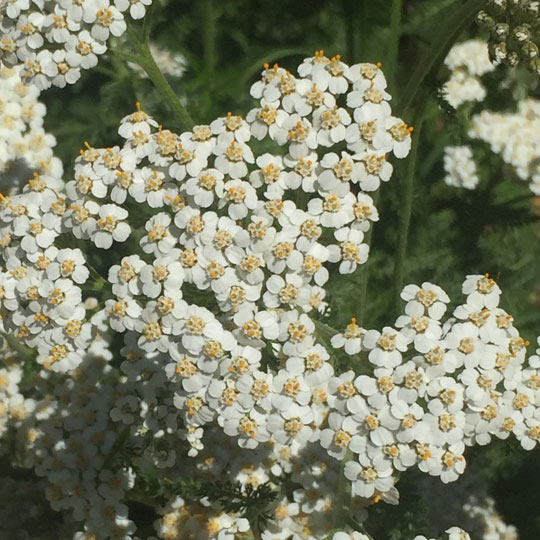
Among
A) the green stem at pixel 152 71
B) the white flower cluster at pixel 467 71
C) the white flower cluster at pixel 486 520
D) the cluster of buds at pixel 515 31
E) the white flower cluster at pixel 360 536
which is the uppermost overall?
the white flower cluster at pixel 467 71

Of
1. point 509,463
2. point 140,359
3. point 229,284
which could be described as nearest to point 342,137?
point 229,284

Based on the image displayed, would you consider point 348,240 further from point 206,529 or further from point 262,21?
point 262,21

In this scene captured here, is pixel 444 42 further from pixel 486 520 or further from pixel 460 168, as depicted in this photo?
pixel 486 520

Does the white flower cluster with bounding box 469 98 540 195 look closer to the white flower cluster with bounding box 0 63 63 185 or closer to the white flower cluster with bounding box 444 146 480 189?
the white flower cluster with bounding box 444 146 480 189

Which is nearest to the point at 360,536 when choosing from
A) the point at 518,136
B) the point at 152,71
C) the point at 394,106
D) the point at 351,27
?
the point at 152,71

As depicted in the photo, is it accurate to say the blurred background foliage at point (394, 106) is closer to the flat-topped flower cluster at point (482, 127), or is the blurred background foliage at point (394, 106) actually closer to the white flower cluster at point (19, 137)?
the flat-topped flower cluster at point (482, 127)

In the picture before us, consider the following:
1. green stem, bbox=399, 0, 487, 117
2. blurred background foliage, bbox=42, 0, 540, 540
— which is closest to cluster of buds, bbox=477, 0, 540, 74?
green stem, bbox=399, 0, 487, 117

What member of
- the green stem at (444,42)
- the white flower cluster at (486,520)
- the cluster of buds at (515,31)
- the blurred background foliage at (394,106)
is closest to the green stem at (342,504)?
the blurred background foliage at (394,106)
